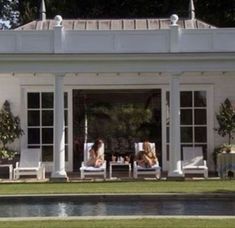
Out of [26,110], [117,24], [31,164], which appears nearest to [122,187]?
[31,164]

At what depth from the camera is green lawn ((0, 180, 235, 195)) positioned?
16438 mm

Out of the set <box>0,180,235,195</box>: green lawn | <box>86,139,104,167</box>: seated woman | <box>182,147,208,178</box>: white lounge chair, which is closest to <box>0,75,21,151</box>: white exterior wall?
<box>86,139,104,167</box>: seated woman

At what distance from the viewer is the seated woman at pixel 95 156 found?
2138cm

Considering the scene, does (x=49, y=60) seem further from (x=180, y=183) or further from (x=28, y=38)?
(x=180, y=183)

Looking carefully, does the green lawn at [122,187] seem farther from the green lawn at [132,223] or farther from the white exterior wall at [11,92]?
the white exterior wall at [11,92]

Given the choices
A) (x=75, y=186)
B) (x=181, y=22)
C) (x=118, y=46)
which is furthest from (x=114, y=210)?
(x=181, y=22)

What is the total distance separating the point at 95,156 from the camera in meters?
21.5

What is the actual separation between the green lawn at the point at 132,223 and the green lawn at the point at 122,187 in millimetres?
4432

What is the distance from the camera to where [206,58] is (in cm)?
2038

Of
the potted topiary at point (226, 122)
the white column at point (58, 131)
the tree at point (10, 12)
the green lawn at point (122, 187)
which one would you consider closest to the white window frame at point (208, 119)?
the potted topiary at point (226, 122)

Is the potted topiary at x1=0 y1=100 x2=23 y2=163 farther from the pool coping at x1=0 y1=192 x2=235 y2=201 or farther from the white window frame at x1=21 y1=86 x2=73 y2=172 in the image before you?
the pool coping at x1=0 y1=192 x2=235 y2=201

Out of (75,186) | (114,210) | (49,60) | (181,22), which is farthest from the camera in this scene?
(181,22)

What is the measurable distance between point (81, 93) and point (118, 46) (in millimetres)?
3904

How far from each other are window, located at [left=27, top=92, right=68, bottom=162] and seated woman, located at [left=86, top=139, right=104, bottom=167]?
206cm
